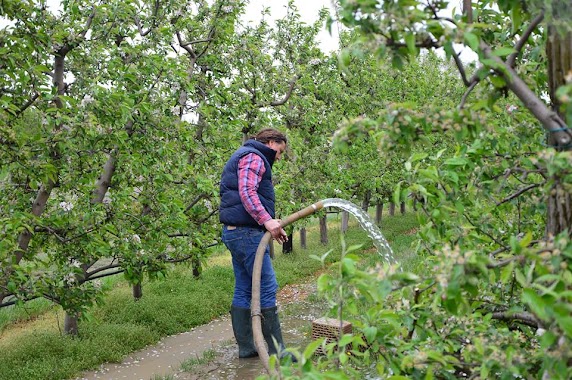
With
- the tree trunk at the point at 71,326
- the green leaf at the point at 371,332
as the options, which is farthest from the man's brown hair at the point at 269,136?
the tree trunk at the point at 71,326

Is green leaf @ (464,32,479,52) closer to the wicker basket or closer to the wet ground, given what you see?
the wet ground

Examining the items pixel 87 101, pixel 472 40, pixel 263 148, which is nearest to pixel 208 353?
pixel 263 148

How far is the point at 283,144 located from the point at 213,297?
5.40 metres

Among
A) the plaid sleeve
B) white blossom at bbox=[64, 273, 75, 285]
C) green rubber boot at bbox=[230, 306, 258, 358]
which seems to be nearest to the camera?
the plaid sleeve

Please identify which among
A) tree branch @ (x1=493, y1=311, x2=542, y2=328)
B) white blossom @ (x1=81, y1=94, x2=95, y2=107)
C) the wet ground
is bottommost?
the wet ground

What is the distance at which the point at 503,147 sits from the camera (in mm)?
2906

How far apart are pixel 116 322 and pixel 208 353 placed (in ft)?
9.27

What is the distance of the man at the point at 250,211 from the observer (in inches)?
228

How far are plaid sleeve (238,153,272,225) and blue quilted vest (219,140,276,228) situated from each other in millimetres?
96

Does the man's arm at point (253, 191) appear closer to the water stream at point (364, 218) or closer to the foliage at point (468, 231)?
the water stream at point (364, 218)

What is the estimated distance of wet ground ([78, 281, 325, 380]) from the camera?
640cm

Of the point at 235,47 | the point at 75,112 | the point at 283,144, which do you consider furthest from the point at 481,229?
the point at 235,47

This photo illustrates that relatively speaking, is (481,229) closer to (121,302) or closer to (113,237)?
(113,237)

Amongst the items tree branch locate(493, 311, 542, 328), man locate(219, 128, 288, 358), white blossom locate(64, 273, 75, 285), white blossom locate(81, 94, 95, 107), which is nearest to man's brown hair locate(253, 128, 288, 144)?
man locate(219, 128, 288, 358)
